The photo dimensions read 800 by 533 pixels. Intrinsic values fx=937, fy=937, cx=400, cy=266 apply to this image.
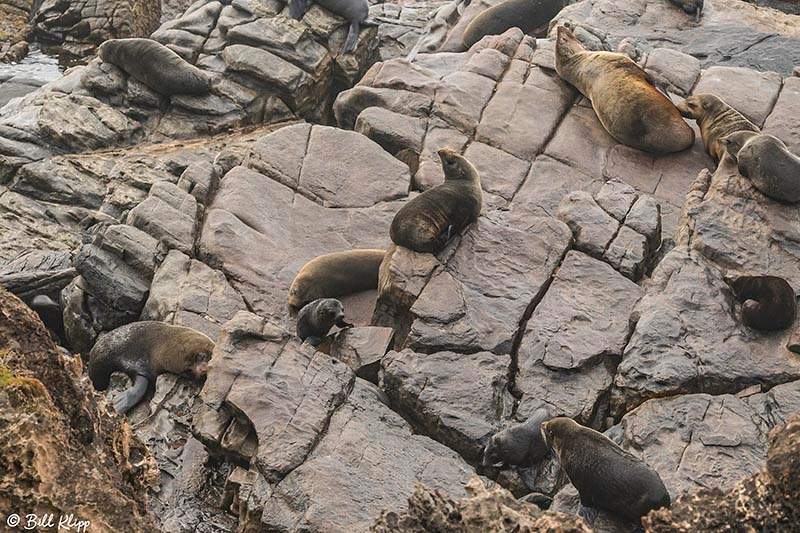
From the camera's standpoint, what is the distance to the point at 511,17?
16.8m

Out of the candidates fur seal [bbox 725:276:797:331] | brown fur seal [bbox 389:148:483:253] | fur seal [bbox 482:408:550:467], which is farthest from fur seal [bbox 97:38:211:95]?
fur seal [bbox 725:276:797:331]

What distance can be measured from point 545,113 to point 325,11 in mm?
5828

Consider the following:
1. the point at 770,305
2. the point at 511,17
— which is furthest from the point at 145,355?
the point at 511,17

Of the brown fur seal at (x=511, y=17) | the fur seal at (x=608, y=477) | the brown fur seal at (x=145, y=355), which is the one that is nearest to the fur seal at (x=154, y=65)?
the brown fur seal at (x=511, y=17)

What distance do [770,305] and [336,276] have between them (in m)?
4.47

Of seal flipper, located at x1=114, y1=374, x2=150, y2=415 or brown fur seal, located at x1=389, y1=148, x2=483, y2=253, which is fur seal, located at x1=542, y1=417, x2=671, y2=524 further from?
seal flipper, located at x1=114, y1=374, x2=150, y2=415

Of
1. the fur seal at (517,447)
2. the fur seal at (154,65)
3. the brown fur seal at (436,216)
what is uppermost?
the brown fur seal at (436,216)

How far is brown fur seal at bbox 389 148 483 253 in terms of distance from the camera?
9.67 m

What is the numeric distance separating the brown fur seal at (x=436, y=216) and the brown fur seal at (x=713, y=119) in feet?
11.1

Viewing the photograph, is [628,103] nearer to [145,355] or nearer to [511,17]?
[511,17]

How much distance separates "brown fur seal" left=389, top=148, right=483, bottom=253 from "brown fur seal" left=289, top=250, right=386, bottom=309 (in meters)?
0.65

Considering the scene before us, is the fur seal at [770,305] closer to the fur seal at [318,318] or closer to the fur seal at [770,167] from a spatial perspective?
the fur seal at [770,167]

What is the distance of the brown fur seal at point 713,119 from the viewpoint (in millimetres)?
11695

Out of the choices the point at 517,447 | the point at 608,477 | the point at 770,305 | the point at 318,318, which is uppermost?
the point at 770,305
